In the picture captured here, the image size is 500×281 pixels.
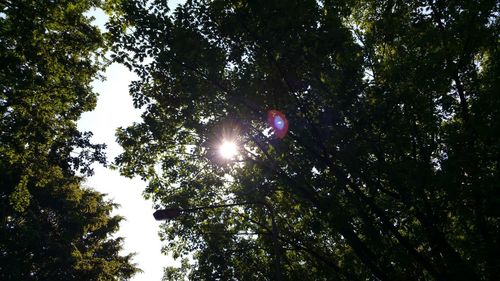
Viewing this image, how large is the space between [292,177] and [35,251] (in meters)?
23.5

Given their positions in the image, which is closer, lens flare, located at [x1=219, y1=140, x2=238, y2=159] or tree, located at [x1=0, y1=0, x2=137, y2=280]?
lens flare, located at [x1=219, y1=140, x2=238, y2=159]

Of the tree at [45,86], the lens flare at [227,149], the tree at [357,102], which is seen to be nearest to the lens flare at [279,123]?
the tree at [357,102]

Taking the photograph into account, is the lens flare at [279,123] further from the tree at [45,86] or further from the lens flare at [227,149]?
the tree at [45,86]

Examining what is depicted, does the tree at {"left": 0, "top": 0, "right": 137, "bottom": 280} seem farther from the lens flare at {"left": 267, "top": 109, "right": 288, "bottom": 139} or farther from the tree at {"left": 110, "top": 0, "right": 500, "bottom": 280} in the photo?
the lens flare at {"left": 267, "top": 109, "right": 288, "bottom": 139}

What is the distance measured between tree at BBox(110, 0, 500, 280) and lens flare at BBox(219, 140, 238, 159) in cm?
20

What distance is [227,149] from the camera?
12023 millimetres

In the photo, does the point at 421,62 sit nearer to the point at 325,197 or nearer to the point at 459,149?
the point at 459,149

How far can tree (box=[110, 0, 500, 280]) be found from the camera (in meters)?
8.75

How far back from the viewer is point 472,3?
8.52 m

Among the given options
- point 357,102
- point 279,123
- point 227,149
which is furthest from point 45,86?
point 357,102

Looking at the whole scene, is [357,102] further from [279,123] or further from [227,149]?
[227,149]

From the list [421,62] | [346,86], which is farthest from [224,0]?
[421,62]

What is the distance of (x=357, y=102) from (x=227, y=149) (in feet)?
15.4

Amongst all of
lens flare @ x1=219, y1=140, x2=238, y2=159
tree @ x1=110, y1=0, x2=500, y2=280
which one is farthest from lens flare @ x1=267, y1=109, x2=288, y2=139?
lens flare @ x1=219, y1=140, x2=238, y2=159
